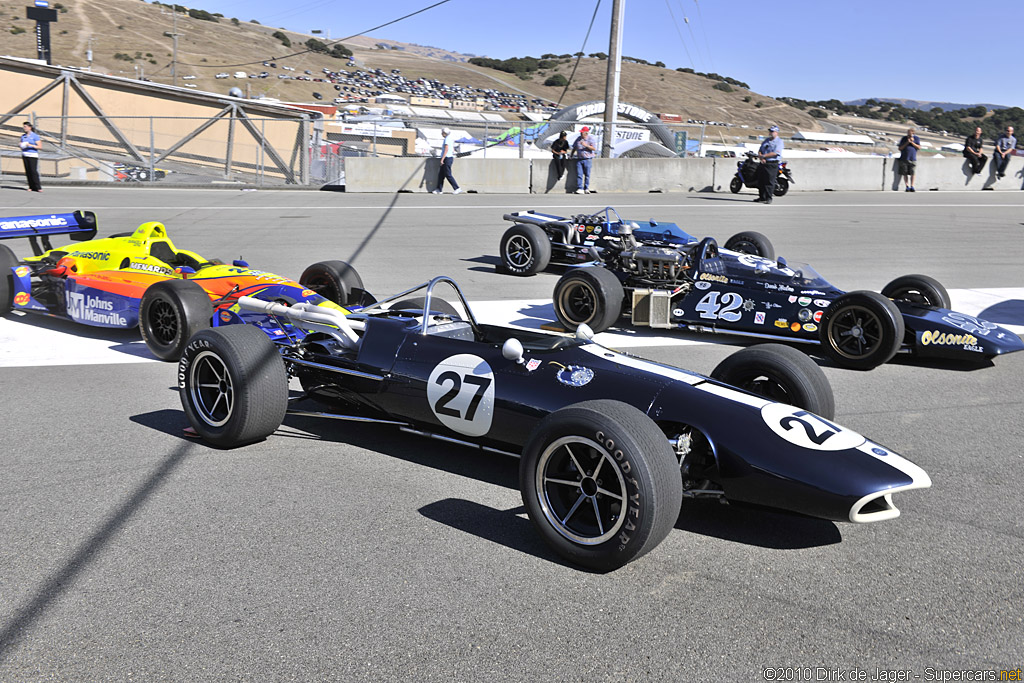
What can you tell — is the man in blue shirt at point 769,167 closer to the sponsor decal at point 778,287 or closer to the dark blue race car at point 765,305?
the dark blue race car at point 765,305

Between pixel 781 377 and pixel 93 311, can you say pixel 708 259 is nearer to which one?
pixel 781 377

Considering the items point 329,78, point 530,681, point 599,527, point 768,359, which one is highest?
point 329,78

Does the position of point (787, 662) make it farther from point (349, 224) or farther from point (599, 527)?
point (349, 224)

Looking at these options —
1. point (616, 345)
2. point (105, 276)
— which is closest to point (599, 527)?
point (616, 345)

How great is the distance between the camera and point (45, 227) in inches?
409

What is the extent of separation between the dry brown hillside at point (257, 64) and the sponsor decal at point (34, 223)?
80.3 m

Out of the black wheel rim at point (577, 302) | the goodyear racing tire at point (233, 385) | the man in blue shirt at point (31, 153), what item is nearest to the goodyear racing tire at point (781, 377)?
the goodyear racing tire at point (233, 385)

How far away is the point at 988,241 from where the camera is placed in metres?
17.2

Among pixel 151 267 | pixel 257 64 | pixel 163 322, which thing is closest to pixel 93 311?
pixel 151 267

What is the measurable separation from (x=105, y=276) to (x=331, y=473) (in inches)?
182

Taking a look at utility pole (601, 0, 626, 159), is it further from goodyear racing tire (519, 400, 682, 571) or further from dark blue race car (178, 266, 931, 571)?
goodyear racing tire (519, 400, 682, 571)

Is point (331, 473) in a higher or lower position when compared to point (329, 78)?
lower

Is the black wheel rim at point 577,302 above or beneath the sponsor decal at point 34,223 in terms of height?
beneath

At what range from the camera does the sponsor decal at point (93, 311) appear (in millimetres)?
8539
